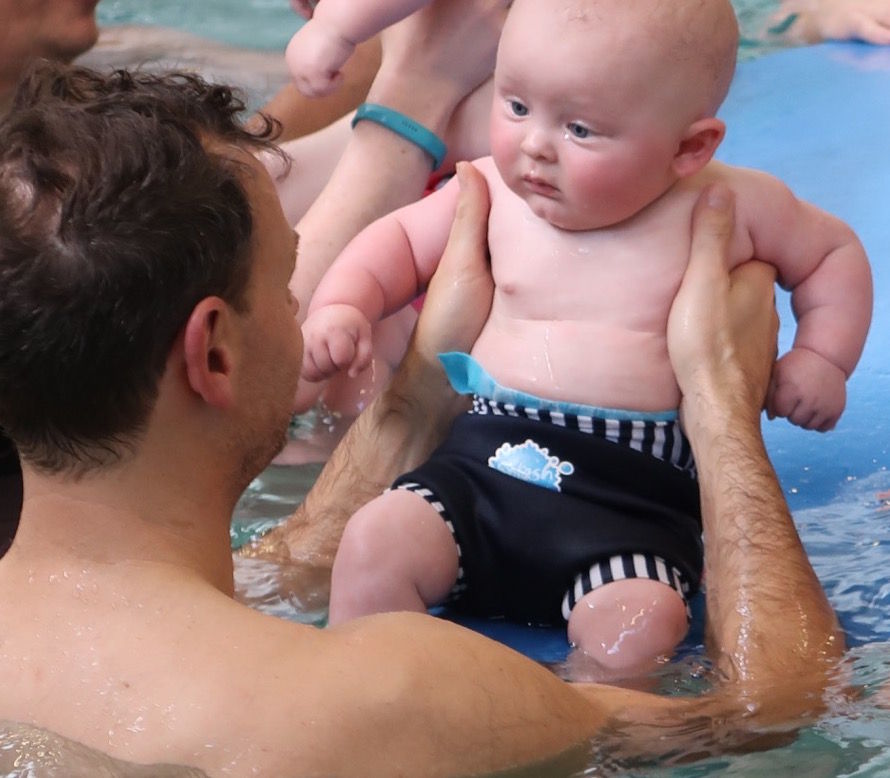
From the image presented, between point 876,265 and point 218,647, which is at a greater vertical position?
point 218,647

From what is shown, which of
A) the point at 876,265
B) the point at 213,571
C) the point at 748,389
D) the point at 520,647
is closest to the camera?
the point at 213,571

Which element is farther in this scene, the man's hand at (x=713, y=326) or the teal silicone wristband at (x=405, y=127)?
the teal silicone wristband at (x=405, y=127)

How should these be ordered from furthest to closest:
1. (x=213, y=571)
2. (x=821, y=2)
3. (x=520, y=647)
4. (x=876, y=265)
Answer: (x=821, y=2) → (x=876, y=265) → (x=520, y=647) → (x=213, y=571)

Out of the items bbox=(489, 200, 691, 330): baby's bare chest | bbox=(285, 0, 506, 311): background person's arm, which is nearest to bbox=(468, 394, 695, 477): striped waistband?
bbox=(489, 200, 691, 330): baby's bare chest

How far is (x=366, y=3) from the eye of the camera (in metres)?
2.48

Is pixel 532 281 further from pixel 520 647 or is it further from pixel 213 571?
pixel 213 571

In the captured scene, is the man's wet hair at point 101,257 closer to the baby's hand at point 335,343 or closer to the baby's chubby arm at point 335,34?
the baby's hand at point 335,343

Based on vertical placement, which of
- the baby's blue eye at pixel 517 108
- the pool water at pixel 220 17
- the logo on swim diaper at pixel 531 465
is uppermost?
the baby's blue eye at pixel 517 108

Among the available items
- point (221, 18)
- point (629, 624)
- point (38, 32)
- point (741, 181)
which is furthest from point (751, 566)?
point (221, 18)

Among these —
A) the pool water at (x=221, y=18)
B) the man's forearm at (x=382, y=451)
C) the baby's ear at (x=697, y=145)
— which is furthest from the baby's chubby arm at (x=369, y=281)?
the pool water at (x=221, y=18)

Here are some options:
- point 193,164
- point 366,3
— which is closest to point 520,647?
point 193,164

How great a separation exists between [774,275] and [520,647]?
64 centimetres

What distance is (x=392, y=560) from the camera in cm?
175

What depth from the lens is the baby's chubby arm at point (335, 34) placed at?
250 centimetres
